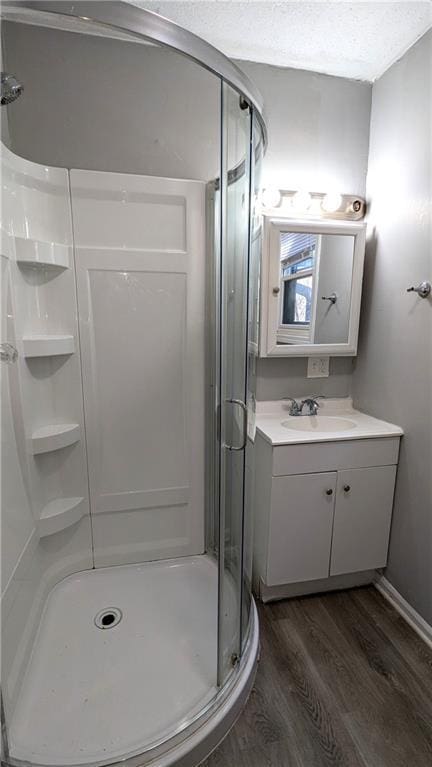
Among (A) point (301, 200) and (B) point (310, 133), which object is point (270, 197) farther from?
(B) point (310, 133)

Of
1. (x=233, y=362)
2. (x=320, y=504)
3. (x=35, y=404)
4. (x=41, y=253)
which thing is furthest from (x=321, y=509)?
(x=41, y=253)

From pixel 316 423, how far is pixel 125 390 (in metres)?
1.00

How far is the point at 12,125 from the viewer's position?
1.48 meters

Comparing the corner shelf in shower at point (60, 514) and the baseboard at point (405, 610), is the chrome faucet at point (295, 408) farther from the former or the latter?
the corner shelf in shower at point (60, 514)

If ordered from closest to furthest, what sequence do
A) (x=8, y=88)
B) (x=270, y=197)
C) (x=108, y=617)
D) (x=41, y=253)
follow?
(x=8, y=88)
(x=41, y=253)
(x=108, y=617)
(x=270, y=197)

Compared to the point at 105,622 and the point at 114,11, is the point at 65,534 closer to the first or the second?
the point at 105,622

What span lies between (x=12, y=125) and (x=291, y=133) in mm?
1251

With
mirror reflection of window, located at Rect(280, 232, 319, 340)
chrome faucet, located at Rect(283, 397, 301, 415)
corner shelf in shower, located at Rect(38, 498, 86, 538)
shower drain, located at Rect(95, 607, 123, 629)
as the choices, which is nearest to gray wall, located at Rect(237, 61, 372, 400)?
chrome faucet, located at Rect(283, 397, 301, 415)

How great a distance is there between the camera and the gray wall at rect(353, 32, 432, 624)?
1.59m

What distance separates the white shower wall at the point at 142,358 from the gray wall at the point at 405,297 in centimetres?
90

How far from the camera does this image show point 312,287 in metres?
1.93

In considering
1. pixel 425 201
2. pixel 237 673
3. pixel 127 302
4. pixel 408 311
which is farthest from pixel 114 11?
pixel 237 673

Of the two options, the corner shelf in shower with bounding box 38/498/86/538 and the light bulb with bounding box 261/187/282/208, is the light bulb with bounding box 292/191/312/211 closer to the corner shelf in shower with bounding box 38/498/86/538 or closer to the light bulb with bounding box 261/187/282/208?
the light bulb with bounding box 261/187/282/208

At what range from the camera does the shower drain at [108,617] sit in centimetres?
154
